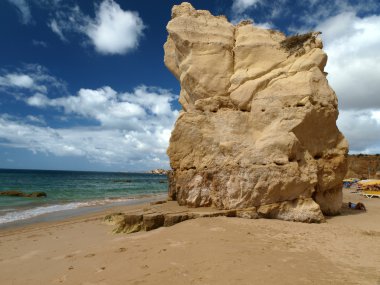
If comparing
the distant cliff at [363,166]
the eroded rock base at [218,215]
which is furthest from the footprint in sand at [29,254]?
the distant cliff at [363,166]

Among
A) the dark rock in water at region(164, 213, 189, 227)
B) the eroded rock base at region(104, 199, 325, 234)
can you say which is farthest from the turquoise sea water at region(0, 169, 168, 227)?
the dark rock in water at region(164, 213, 189, 227)

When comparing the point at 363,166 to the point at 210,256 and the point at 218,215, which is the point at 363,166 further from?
the point at 210,256

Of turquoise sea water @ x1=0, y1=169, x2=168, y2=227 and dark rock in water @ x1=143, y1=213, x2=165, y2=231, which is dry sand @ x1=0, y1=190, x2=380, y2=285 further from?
turquoise sea water @ x1=0, y1=169, x2=168, y2=227

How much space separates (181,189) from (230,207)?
7.19ft

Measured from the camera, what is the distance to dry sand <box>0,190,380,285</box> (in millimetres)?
4531

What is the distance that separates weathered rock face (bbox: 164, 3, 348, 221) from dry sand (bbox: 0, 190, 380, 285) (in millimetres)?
1218

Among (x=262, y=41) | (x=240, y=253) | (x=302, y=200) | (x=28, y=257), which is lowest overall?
(x=28, y=257)

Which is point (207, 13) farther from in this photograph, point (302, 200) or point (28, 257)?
point (28, 257)

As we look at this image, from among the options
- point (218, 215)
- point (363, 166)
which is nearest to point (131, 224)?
point (218, 215)

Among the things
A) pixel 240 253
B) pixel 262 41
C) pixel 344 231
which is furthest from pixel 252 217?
pixel 262 41

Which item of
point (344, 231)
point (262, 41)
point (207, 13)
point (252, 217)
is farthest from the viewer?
point (207, 13)

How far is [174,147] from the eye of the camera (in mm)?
11195

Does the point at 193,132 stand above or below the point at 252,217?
above

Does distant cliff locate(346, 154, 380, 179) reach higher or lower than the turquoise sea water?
higher
